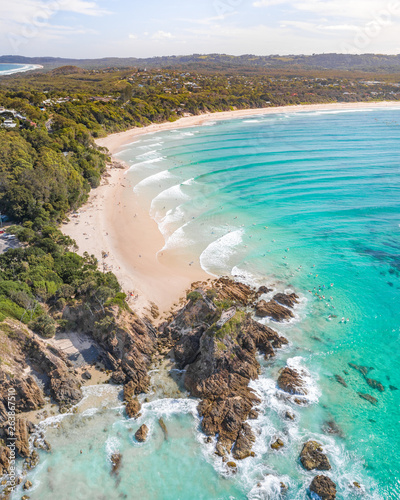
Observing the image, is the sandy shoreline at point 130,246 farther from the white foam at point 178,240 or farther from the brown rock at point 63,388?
the brown rock at point 63,388

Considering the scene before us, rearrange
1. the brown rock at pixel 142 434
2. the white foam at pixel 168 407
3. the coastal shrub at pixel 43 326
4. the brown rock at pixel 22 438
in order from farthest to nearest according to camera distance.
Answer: the coastal shrub at pixel 43 326 → the white foam at pixel 168 407 → the brown rock at pixel 142 434 → the brown rock at pixel 22 438

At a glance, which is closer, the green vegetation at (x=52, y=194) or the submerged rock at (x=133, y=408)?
the submerged rock at (x=133, y=408)

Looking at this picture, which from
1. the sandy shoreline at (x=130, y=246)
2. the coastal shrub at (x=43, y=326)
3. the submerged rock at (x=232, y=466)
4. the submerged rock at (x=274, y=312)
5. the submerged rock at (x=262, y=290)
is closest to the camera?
the submerged rock at (x=232, y=466)

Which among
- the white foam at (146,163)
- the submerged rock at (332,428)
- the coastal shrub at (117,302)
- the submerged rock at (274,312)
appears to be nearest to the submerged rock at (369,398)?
the submerged rock at (332,428)

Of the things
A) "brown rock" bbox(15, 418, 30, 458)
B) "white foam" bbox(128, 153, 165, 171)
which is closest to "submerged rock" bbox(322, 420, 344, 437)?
"brown rock" bbox(15, 418, 30, 458)

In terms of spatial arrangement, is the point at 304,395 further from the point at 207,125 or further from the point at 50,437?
the point at 207,125

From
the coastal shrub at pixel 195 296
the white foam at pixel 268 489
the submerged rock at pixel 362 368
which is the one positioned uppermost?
the coastal shrub at pixel 195 296

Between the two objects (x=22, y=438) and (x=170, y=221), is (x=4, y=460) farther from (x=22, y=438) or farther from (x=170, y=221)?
(x=170, y=221)

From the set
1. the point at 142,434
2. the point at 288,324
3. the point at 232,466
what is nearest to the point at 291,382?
the point at 288,324
